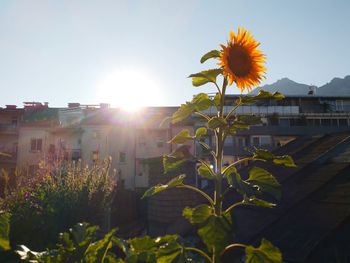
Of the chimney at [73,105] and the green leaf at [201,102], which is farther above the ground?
the chimney at [73,105]

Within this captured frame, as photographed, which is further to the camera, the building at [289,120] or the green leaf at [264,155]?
the building at [289,120]

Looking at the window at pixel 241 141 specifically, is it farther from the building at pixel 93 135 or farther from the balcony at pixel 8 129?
the balcony at pixel 8 129

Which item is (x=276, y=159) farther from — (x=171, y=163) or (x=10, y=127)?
(x=10, y=127)

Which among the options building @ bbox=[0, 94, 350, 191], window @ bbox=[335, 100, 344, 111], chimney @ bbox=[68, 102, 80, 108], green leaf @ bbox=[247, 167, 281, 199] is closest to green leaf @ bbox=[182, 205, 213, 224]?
green leaf @ bbox=[247, 167, 281, 199]

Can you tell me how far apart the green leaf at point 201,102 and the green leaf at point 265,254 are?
2.41 ft

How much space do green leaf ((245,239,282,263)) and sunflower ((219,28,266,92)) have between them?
2.82 ft

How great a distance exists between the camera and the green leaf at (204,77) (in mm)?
1579

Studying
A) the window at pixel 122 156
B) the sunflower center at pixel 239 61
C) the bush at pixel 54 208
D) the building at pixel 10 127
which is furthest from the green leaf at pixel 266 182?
the building at pixel 10 127

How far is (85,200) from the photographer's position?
571cm

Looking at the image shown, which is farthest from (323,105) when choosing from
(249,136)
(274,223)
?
(274,223)

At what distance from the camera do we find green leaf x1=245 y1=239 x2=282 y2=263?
1350 millimetres

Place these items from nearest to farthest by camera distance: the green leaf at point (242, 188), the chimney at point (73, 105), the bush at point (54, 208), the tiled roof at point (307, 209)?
the green leaf at point (242, 188) → the tiled roof at point (307, 209) → the bush at point (54, 208) → the chimney at point (73, 105)

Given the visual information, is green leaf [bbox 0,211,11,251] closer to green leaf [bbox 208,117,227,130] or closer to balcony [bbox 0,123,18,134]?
green leaf [bbox 208,117,227,130]

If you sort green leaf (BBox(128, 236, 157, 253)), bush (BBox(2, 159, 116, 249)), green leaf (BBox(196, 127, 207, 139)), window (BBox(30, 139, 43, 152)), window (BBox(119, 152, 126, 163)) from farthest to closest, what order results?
window (BBox(119, 152, 126, 163)) < window (BBox(30, 139, 43, 152)) < bush (BBox(2, 159, 116, 249)) < green leaf (BBox(196, 127, 207, 139)) < green leaf (BBox(128, 236, 157, 253))
